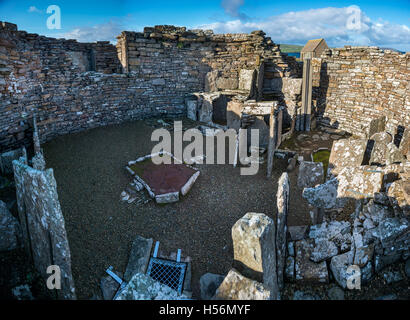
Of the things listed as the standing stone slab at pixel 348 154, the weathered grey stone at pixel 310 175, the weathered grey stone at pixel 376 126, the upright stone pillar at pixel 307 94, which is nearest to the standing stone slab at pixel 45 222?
the weathered grey stone at pixel 310 175

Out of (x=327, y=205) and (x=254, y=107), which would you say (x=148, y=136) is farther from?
(x=327, y=205)

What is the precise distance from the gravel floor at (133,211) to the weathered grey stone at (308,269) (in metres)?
1.50

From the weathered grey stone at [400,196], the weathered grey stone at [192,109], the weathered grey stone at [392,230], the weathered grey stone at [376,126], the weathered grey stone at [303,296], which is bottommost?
the weathered grey stone at [303,296]

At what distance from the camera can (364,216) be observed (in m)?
6.02

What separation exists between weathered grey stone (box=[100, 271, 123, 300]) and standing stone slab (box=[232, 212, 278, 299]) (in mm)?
2762

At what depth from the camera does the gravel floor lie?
21.5 ft

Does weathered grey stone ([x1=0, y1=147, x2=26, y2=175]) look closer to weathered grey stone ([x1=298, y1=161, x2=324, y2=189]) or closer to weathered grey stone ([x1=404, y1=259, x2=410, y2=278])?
weathered grey stone ([x1=298, y1=161, x2=324, y2=189])

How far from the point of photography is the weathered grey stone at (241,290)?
392 cm

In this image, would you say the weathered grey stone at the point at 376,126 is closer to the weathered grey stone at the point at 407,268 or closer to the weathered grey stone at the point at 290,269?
the weathered grey stone at the point at 407,268

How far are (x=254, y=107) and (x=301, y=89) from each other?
3.75m

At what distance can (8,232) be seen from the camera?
5852mm

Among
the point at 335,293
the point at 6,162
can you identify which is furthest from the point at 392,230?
the point at 6,162

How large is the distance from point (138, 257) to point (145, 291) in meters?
2.52
